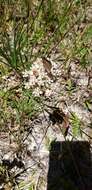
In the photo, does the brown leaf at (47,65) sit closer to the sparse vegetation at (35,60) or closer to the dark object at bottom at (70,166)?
the sparse vegetation at (35,60)

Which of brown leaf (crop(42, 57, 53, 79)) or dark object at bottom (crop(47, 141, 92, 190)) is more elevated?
brown leaf (crop(42, 57, 53, 79))

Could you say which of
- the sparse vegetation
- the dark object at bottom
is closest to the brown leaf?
the sparse vegetation

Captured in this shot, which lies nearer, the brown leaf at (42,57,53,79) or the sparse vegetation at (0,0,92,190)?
the sparse vegetation at (0,0,92,190)

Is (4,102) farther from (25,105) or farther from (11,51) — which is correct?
(11,51)

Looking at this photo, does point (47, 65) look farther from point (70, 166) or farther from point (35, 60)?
point (70, 166)

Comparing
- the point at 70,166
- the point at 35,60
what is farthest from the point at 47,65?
the point at 70,166

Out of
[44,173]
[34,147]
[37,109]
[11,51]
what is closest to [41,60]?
[11,51]

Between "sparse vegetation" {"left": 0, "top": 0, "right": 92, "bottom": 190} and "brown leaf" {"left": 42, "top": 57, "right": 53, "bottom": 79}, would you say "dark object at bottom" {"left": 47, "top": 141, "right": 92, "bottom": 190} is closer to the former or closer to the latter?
"sparse vegetation" {"left": 0, "top": 0, "right": 92, "bottom": 190}

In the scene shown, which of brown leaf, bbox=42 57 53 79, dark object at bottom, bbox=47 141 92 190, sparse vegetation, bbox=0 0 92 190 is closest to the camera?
dark object at bottom, bbox=47 141 92 190

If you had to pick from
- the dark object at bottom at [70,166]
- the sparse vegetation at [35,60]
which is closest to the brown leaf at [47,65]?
the sparse vegetation at [35,60]

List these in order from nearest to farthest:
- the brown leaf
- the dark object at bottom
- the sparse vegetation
Answer: 1. the dark object at bottom
2. the sparse vegetation
3. the brown leaf
